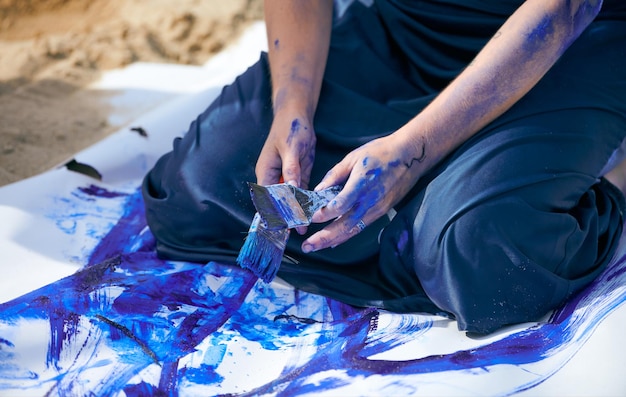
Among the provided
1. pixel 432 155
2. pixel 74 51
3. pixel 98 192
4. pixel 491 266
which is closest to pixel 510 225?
pixel 491 266

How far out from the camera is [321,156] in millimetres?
1554

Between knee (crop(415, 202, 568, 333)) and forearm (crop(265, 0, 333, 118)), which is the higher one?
forearm (crop(265, 0, 333, 118))

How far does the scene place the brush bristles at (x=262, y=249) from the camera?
1.30m

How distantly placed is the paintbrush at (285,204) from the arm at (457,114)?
0.02m

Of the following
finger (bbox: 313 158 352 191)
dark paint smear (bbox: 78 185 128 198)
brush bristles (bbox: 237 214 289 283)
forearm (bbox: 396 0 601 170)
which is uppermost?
dark paint smear (bbox: 78 185 128 198)

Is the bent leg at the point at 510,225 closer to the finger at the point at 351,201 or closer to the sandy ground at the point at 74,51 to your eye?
the finger at the point at 351,201

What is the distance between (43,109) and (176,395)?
165 cm

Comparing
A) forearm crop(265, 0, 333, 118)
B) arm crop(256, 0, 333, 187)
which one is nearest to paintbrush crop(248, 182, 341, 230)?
arm crop(256, 0, 333, 187)

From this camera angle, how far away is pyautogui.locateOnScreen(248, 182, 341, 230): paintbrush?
49.6 inches

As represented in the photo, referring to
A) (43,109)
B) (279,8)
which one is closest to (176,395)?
(279,8)

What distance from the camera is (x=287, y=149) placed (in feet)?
4.87

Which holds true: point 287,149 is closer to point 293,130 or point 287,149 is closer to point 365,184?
point 293,130

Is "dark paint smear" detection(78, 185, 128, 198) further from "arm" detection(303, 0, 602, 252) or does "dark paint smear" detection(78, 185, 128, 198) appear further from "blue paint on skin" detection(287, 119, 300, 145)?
"arm" detection(303, 0, 602, 252)

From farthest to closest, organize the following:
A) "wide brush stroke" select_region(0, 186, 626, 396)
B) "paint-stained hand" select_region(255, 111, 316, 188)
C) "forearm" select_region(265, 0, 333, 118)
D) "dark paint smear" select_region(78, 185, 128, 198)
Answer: "dark paint smear" select_region(78, 185, 128, 198) → "forearm" select_region(265, 0, 333, 118) → "paint-stained hand" select_region(255, 111, 316, 188) → "wide brush stroke" select_region(0, 186, 626, 396)
